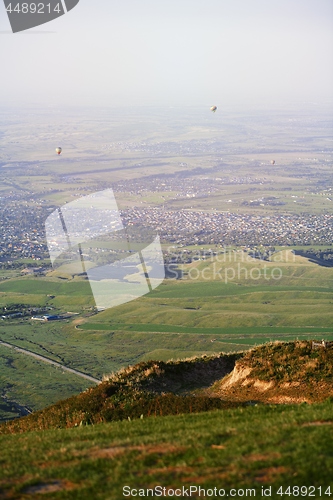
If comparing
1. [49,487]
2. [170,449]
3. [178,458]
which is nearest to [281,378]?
[170,449]

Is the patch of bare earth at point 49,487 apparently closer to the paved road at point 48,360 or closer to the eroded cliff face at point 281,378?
the eroded cliff face at point 281,378

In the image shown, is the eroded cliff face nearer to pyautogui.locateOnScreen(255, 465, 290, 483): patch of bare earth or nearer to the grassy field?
pyautogui.locateOnScreen(255, 465, 290, 483): patch of bare earth

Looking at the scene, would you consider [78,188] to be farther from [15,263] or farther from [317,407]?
[317,407]

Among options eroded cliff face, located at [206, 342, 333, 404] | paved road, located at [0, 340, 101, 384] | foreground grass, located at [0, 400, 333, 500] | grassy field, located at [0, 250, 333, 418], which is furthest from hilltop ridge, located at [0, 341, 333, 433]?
paved road, located at [0, 340, 101, 384]

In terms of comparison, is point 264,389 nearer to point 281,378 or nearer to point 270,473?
point 281,378

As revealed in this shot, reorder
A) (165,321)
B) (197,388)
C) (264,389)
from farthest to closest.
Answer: (165,321)
(197,388)
(264,389)

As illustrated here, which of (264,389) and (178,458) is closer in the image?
(178,458)

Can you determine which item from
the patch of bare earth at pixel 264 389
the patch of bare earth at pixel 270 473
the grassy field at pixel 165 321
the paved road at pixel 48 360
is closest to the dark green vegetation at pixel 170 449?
the patch of bare earth at pixel 270 473
